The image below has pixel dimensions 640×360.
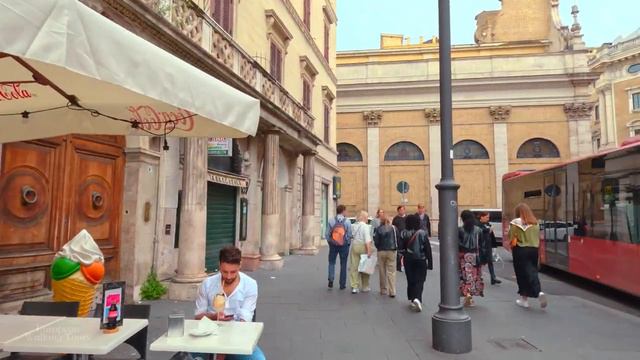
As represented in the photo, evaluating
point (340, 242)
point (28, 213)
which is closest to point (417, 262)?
point (340, 242)

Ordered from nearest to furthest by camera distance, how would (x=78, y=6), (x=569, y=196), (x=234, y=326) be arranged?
(x=78, y=6)
(x=234, y=326)
(x=569, y=196)

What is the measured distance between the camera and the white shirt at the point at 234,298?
3.87 meters

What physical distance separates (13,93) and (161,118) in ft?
3.92

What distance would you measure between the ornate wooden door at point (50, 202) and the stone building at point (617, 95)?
2174 inches

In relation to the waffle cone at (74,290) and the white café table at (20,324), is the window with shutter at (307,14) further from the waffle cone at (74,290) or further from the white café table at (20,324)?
the white café table at (20,324)

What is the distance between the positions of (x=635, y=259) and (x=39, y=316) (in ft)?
31.7

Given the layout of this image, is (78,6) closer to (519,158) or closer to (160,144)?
(160,144)

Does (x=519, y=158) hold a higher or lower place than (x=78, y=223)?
higher

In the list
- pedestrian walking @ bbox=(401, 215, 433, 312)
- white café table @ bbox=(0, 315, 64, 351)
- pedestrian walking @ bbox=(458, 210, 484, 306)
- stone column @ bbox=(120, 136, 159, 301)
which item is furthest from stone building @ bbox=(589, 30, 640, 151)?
white café table @ bbox=(0, 315, 64, 351)

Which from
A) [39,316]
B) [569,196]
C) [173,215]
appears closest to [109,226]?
A: [173,215]

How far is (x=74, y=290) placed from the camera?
16.0 ft

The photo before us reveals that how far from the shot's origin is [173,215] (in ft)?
32.1

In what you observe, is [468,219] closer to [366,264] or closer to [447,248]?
[366,264]

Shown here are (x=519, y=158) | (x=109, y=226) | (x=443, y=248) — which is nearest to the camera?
(x=443, y=248)
